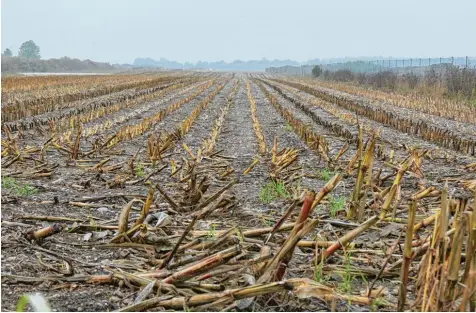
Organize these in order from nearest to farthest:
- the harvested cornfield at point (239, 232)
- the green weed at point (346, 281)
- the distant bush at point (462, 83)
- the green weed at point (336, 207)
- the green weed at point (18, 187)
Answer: the harvested cornfield at point (239, 232) → the green weed at point (346, 281) → the green weed at point (336, 207) → the green weed at point (18, 187) → the distant bush at point (462, 83)

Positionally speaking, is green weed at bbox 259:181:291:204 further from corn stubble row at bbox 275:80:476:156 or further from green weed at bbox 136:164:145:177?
corn stubble row at bbox 275:80:476:156

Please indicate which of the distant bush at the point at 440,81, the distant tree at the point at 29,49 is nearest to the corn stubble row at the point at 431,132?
the distant bush at the point at 440,81

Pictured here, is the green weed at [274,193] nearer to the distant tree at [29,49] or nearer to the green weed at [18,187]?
the green weed at [18,187]

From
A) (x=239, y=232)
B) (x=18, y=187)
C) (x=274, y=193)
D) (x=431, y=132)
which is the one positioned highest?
(x=239, y=232)

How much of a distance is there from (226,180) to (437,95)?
58.6 feet

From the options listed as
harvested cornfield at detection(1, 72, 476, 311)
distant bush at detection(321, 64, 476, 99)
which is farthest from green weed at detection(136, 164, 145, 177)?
distant bush at detection(321, 64, 476, 99)

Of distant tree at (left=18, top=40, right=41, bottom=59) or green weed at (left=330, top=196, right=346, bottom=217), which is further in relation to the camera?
distant tree at (left=18, top=40, right=41, bottom=59)

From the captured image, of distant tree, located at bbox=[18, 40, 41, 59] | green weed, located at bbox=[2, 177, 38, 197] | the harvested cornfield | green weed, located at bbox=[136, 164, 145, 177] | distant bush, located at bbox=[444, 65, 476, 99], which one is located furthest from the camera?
distant tree, located at bbox=[18, 40, 41, 59]

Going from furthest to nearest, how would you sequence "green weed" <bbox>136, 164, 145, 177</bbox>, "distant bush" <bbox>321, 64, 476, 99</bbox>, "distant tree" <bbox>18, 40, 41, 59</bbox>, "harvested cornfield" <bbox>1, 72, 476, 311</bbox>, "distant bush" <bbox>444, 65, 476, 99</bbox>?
"distant tree" <bbox>18, 40, 41, 59</bbox> < "distant bush" <bbox>321, 64, 476, 99</bbox> < "distant bush" <bbox>444, 65, 476, 99</bbox> < "green weed" <bbox>136, 164, 145, 177</bbox> < "harvested cornfield" <bbox>1, 72, 476, 311</bbox>

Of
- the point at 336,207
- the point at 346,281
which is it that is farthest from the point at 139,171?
the point at 346,281

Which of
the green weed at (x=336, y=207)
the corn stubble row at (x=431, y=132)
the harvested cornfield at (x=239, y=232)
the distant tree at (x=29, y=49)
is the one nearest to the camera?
the harvested cornfield at (x=239, y=232)

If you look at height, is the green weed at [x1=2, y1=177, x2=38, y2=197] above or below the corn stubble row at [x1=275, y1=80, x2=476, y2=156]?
above

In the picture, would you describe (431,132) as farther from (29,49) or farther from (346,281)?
(29,49)

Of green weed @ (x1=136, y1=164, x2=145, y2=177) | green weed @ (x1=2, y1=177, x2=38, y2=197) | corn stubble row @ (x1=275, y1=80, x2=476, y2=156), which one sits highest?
green weed @ (x1=2, y1=177, x2=38, y2=197)
